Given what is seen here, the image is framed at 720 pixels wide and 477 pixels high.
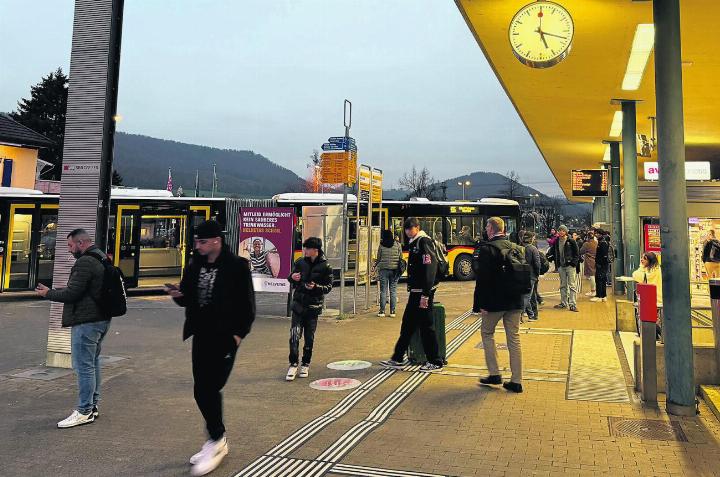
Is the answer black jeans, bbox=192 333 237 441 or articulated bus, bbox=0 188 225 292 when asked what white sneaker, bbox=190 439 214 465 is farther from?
articulated bus, bbox=0 188 225 292

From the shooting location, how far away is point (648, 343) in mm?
5426

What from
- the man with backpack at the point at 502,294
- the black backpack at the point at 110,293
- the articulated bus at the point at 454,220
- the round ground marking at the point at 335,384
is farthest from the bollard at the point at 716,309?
the articulated bus at the point at 454,220

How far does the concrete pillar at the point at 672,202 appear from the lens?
16.9ft

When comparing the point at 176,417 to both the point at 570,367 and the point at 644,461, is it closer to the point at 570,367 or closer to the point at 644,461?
the point at 644,461

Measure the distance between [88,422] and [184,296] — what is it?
6.10ft

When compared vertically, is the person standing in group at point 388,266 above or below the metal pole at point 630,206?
below

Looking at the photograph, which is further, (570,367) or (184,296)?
(570,367)

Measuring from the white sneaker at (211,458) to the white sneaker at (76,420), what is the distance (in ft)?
5.49

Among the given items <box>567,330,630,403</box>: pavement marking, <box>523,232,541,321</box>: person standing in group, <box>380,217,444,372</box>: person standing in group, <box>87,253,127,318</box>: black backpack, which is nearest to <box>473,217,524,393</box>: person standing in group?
<box>567,330,630,403</box>: pavement marking

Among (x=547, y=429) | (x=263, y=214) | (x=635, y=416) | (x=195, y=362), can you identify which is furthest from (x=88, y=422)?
(x=263, y=214)

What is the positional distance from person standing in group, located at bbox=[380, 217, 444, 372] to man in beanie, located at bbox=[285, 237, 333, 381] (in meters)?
1.11

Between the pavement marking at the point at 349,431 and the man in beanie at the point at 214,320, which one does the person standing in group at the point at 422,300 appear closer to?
the pavement marking at the point at 349,431

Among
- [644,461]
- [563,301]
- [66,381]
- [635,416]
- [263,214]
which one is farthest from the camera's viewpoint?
[563,301]

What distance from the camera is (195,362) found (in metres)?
3.88
